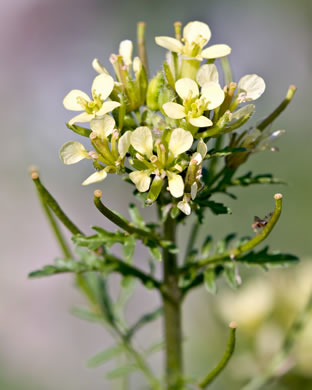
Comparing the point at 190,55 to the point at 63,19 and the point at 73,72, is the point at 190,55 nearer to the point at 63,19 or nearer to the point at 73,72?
the point at 73,72

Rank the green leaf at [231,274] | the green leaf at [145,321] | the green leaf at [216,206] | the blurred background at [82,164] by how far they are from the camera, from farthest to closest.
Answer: the blurred background at [82,164] → the green leaf at [145,321] → the green leaf at [231,274] → the green leaf at [216,206]

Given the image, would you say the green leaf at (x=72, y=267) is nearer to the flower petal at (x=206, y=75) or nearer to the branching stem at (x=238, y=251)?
the branching stem at (x=238, y=251)

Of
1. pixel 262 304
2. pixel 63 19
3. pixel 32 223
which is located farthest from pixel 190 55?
pixel 63 19

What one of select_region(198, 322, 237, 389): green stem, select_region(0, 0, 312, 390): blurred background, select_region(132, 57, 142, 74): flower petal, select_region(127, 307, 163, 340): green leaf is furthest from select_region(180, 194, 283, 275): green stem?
select_region(0, 0, 312, 390): blurred background

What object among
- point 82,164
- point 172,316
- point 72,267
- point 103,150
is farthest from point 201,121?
point 82,164

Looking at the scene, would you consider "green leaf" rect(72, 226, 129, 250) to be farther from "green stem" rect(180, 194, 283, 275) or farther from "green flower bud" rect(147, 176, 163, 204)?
"green stem" rect(180, 194, 283, 275)

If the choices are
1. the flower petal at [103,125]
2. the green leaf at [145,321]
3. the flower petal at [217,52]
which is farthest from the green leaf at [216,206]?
the green leaf at [145,321]
